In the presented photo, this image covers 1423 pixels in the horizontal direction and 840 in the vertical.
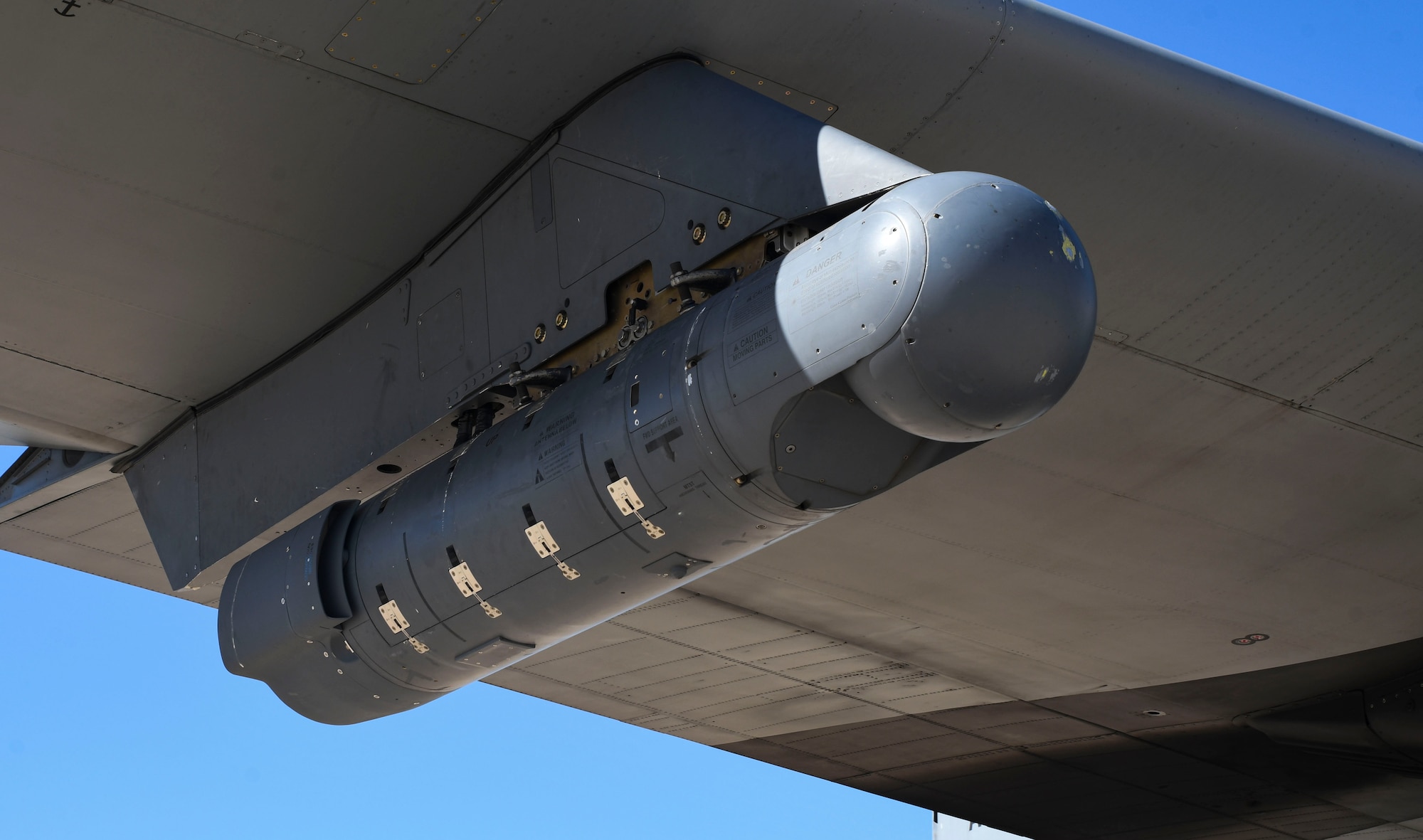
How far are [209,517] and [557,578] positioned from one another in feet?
12.1

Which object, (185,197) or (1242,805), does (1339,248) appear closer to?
(185,197)

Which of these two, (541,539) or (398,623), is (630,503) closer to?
(541,539)

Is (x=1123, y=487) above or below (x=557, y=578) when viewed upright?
above

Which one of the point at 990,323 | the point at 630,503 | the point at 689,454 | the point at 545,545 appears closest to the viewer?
the point at 990,323

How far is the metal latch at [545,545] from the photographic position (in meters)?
6.42

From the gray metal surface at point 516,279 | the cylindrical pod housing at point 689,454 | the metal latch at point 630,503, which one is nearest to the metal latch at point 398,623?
the cylindrical pod housing at point 689,454

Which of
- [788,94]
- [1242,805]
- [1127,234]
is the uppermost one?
[788,94]

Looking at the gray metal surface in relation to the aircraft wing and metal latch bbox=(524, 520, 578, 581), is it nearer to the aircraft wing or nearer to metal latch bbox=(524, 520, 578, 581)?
the aircraft wing

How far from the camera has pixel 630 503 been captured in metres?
6.09

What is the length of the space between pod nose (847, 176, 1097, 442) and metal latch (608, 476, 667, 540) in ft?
4.52

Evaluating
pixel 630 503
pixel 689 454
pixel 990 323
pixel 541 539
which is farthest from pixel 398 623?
pixel 990 323

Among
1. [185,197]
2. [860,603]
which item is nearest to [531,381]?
[185,197]

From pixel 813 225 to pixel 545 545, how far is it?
1.91 m

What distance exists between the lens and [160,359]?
910cm
